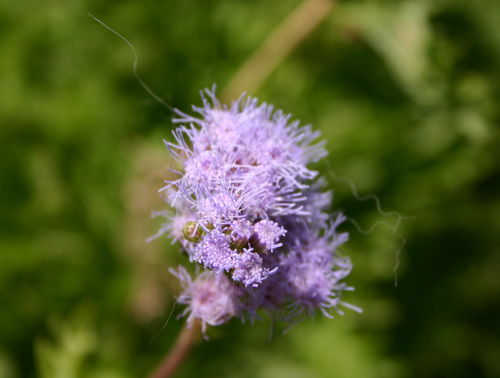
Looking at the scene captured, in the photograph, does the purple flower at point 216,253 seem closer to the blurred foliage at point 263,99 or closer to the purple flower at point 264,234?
the purple flower at point 264,234

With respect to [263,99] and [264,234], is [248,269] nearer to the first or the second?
[264,234]

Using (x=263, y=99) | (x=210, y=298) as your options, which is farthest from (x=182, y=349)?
(x=263, y=99)

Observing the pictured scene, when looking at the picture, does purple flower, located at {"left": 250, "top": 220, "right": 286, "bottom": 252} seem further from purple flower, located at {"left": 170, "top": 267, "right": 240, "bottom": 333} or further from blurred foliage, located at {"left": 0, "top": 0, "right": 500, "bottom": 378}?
blurred foliage, located at {"left": 0, "top": 0, "right": 500, "bottom": 378}

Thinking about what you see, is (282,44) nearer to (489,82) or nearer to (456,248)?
(489,82)

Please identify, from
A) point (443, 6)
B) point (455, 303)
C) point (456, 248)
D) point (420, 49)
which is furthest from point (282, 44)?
point (455, 303)

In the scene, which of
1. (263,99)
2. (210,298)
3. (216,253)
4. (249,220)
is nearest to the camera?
(216,253)

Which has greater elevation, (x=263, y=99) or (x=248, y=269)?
(x=263, y=99)
